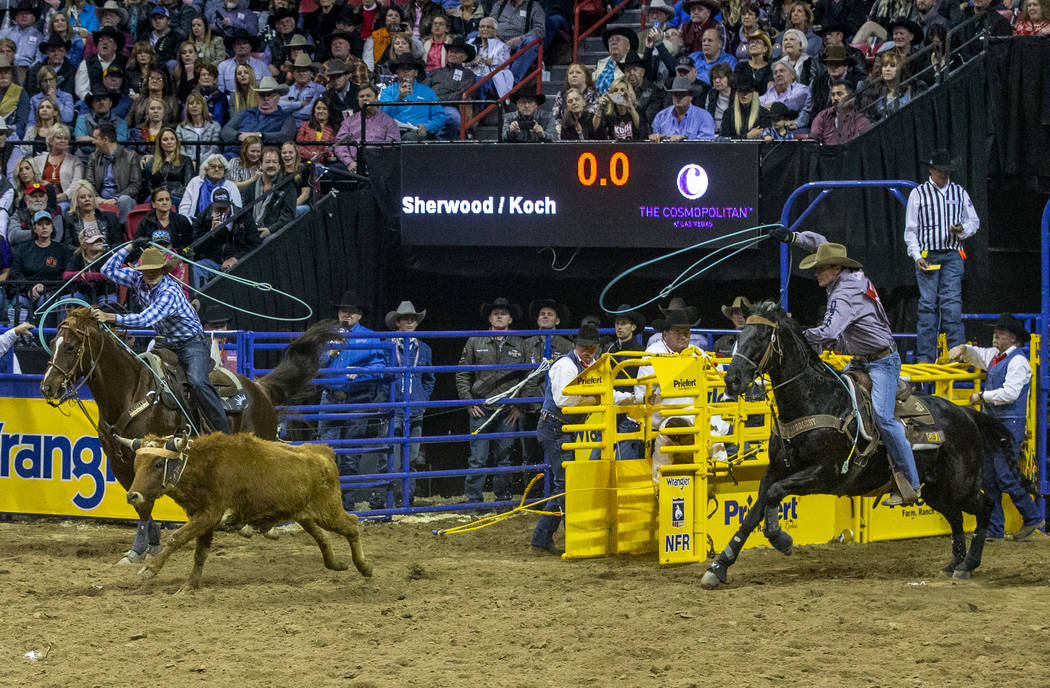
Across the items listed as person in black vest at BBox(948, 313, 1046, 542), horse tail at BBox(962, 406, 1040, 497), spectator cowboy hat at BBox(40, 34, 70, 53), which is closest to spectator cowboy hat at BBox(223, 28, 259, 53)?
spectator cowboy hat at BBox(40, 34, 70, 53)

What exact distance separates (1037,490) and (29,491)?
8.39 meters

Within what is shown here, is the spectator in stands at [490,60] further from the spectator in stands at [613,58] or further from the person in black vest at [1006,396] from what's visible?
the person in black vest at [1006,396]

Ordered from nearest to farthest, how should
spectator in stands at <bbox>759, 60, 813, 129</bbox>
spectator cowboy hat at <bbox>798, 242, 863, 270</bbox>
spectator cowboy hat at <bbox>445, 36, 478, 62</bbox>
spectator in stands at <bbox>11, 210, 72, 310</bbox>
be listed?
spectator cowboy hat at <bbox>798, 242, 863, 270</bbox>, spectator in stands at <bbox>11, 210, 72, 310</bbox>, spectator in stands at <bbox>759, 60, 813, 129</bbox>, spectator cowboy hat at <bbox>445, 36, 478, 62</bbox>

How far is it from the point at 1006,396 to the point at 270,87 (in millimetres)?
9090

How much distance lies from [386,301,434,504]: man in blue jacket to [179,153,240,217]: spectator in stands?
2872 mm

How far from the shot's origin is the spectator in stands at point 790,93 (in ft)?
48.5

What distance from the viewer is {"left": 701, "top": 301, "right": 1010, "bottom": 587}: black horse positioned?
9.33m

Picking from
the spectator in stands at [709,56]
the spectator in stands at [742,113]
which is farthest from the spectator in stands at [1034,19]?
the spectator in stands at [709,56]

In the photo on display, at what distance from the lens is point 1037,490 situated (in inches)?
464

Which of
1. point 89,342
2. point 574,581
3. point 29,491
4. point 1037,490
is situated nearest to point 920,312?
point 1037,490

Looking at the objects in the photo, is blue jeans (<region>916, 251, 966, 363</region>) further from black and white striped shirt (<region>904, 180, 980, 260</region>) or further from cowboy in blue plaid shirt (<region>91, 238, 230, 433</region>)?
cowboy in blue plaid shirt (<region>91, 238, 230, 433</region>)

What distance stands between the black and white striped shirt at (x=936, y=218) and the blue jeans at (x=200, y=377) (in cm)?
573

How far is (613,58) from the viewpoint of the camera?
16109 mm

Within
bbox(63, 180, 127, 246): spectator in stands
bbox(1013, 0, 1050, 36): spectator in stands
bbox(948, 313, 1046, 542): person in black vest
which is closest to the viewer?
bbox(948, 313, 1046, 542): person in black vest
